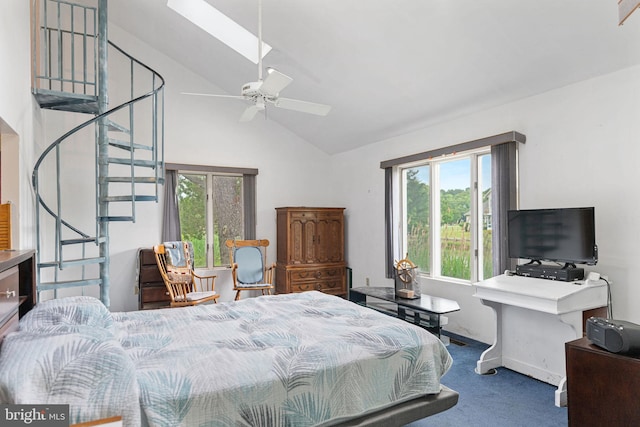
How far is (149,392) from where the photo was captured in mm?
1521

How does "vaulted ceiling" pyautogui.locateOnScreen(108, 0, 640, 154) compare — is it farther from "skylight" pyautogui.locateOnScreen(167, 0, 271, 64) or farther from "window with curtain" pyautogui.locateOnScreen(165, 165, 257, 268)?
"window with curtain" pyautogui.locateOnScreen(165, 165, 257, 268)

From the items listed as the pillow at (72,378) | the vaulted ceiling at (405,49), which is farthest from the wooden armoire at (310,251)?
the pillow at (72,378)

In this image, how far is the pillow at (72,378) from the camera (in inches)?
49.3

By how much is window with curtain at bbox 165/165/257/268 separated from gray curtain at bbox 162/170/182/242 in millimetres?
40

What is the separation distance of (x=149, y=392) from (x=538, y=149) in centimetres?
357

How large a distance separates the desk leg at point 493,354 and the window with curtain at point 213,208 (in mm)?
3641

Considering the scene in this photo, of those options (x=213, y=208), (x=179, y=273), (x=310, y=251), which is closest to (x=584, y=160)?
(x=310, y=251)

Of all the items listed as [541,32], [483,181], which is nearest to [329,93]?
[483,181]

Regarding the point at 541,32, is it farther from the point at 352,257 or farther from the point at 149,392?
the point at 352,257

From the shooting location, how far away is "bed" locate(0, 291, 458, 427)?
53.1 inches

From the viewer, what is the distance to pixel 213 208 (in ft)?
18.6

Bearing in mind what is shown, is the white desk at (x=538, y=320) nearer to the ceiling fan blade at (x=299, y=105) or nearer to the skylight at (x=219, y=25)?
the ceiling fan blade at (x=299, y=105)

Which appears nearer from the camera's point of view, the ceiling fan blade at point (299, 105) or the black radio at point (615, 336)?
the black radio at point (615, 336)

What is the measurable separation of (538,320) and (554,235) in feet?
2.34
